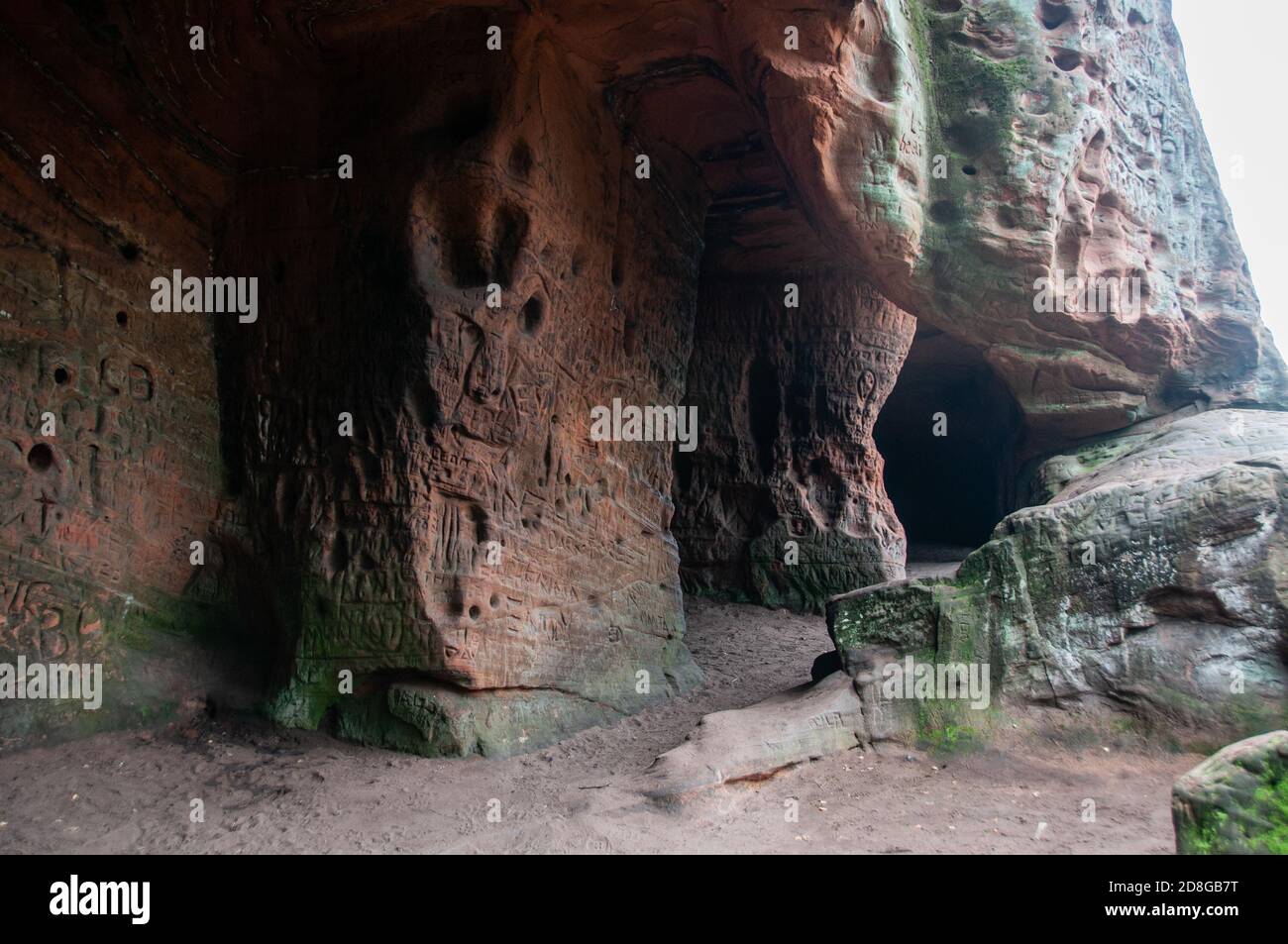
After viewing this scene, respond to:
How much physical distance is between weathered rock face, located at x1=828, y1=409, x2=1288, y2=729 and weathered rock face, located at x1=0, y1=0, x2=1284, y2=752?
197mm

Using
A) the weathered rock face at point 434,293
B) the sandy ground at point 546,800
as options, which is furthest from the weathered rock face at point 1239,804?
the weathered rock face at point 434,293

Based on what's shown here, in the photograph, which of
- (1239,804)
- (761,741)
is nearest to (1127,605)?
(761,741)

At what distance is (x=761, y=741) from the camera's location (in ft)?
17.1

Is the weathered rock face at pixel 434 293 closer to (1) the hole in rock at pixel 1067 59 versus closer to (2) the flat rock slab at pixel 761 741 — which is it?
(1) the hole in rock at pixel 1067 59

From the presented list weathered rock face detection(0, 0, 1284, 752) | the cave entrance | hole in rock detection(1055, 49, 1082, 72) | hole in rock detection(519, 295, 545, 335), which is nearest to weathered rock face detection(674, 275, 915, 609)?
weathered rock face detection(0, 0, 1284, 752)

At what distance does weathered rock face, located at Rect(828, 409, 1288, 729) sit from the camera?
514cm

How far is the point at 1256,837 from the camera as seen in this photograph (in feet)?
9.62

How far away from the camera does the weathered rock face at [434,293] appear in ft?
17.9

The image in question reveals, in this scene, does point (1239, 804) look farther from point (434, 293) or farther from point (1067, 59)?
point (1067, 59)

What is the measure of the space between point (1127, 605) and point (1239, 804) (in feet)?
8.61

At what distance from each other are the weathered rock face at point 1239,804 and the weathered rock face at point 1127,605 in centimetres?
226

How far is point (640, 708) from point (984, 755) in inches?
102

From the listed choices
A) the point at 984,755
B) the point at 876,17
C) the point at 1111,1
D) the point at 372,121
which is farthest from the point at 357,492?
the point at 1111,1

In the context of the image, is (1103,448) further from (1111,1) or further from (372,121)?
(372,121)
